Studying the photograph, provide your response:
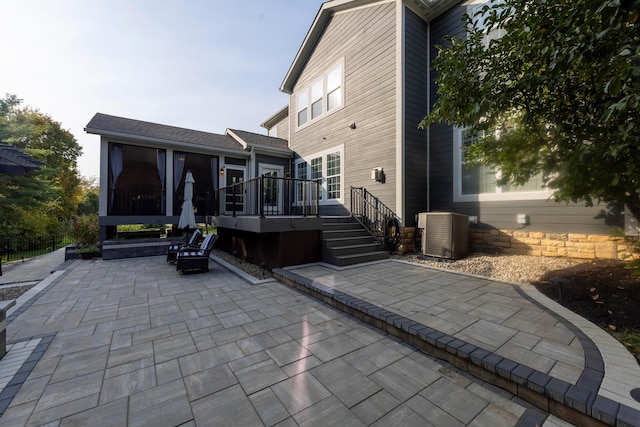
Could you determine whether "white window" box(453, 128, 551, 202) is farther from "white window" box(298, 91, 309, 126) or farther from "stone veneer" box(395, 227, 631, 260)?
"white window" box(298, 91, 309, 126)

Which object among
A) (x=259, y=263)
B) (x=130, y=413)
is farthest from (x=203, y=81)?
(x=130, y=413)

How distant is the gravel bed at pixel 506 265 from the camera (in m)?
4.95

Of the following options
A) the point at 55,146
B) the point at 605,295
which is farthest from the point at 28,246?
the point at 605,295

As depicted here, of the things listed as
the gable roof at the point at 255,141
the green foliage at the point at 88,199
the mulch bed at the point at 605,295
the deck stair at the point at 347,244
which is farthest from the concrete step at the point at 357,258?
the green foliage at the point at 88,199

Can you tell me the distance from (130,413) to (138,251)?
8086 mm

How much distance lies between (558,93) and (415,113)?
479cm

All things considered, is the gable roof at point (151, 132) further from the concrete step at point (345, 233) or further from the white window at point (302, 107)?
the concrete step at point (345, 233)

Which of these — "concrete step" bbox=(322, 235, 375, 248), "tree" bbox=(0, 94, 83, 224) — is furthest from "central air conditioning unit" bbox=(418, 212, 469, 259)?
"tree" bbox=(0, 94, 83, 224)

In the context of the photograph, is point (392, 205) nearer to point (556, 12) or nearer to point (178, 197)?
point (556, 12)

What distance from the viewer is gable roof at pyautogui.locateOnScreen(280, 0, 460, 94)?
7605 mm

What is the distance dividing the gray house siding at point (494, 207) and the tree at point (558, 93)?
220cm

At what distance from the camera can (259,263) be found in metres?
6.61

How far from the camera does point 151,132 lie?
9656 mm

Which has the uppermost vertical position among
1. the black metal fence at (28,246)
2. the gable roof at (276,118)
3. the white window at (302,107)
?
the gable roof at (276,118)
